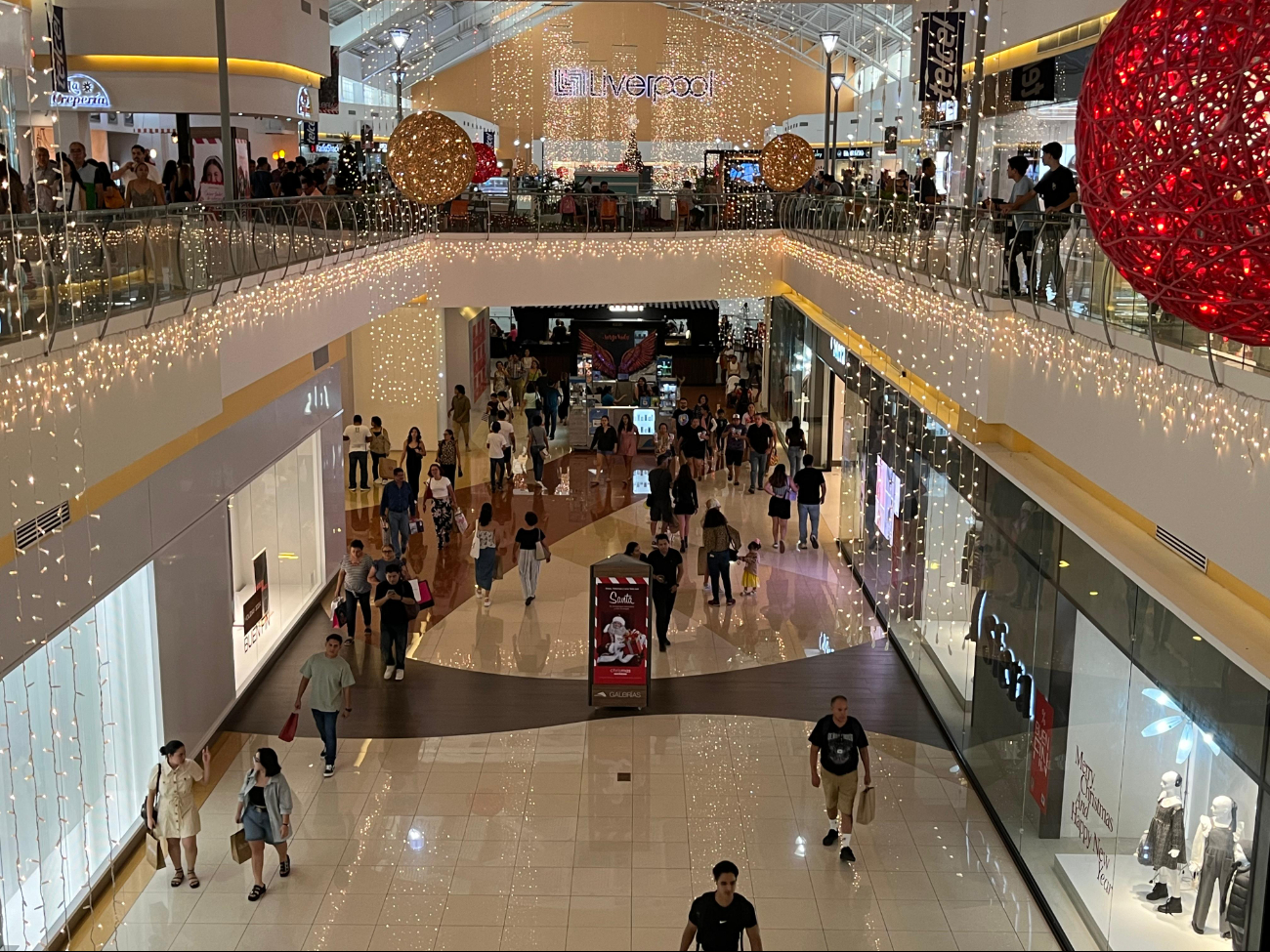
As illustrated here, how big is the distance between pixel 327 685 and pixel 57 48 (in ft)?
31.7

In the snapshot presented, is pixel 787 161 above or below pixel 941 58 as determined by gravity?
below

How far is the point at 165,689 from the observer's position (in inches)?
337

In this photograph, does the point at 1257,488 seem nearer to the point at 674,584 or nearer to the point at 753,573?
the point at 674,584

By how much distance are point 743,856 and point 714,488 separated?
11.2 metres

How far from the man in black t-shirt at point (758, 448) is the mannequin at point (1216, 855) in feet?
40.7

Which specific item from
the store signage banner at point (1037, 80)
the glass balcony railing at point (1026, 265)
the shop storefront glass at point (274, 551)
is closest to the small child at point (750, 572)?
the glass balcony railing at point (1026, 265)

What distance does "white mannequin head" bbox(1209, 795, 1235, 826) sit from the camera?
17.5ft

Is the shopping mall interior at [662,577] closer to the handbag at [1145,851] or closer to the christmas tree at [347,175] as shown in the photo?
the handbag at [1145,851]

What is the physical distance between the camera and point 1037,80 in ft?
46.7

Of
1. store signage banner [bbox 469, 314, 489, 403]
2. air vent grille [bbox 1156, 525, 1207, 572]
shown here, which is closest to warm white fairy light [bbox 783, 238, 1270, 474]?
air vent grille [bbox 1156, 525, 1207, 572]

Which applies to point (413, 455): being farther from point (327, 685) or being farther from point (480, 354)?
point (480, 354)

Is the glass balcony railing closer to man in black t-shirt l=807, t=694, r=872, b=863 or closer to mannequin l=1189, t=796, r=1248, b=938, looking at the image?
mannequin l=1189, t=796, r=1248, b=938

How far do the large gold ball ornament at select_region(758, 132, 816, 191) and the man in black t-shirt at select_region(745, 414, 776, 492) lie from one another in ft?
12.2

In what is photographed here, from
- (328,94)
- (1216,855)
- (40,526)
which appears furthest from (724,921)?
(328,94)
